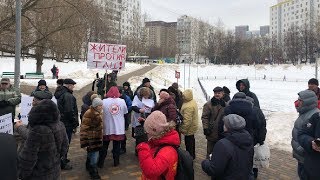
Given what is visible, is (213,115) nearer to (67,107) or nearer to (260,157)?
(260,157)

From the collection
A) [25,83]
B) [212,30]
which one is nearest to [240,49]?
[212,30]

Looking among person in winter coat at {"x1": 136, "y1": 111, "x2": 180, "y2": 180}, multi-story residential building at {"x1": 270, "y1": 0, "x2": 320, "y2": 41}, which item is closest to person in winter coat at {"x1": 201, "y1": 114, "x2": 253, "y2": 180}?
person in winter coat at {"x1": 136, "y1": 111, "x2": 180, "y2": 180}

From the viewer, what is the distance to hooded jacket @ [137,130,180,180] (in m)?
3.45

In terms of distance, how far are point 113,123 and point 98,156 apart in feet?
2.48

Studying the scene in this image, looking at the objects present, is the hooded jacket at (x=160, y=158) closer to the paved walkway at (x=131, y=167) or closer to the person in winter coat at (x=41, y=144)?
the person in winter coat at (x=41, y=144)

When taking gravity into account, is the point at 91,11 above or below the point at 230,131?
above

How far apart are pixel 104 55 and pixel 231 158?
699cm

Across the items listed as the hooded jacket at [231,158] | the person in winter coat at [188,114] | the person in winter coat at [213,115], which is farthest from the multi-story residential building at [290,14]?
the hooded jacket at [231,158]

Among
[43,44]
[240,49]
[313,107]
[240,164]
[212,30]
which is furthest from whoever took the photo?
[212,30]

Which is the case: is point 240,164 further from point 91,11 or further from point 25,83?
point 25,83

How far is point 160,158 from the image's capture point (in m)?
3.45

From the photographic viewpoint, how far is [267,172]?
8.18 m

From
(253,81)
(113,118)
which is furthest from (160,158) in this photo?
(253,81)

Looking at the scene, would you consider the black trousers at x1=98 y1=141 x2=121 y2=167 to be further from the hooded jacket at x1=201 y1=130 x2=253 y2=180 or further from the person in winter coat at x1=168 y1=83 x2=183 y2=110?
the hooded jacket at x1=201 y1=130 x2=253 y2=180
